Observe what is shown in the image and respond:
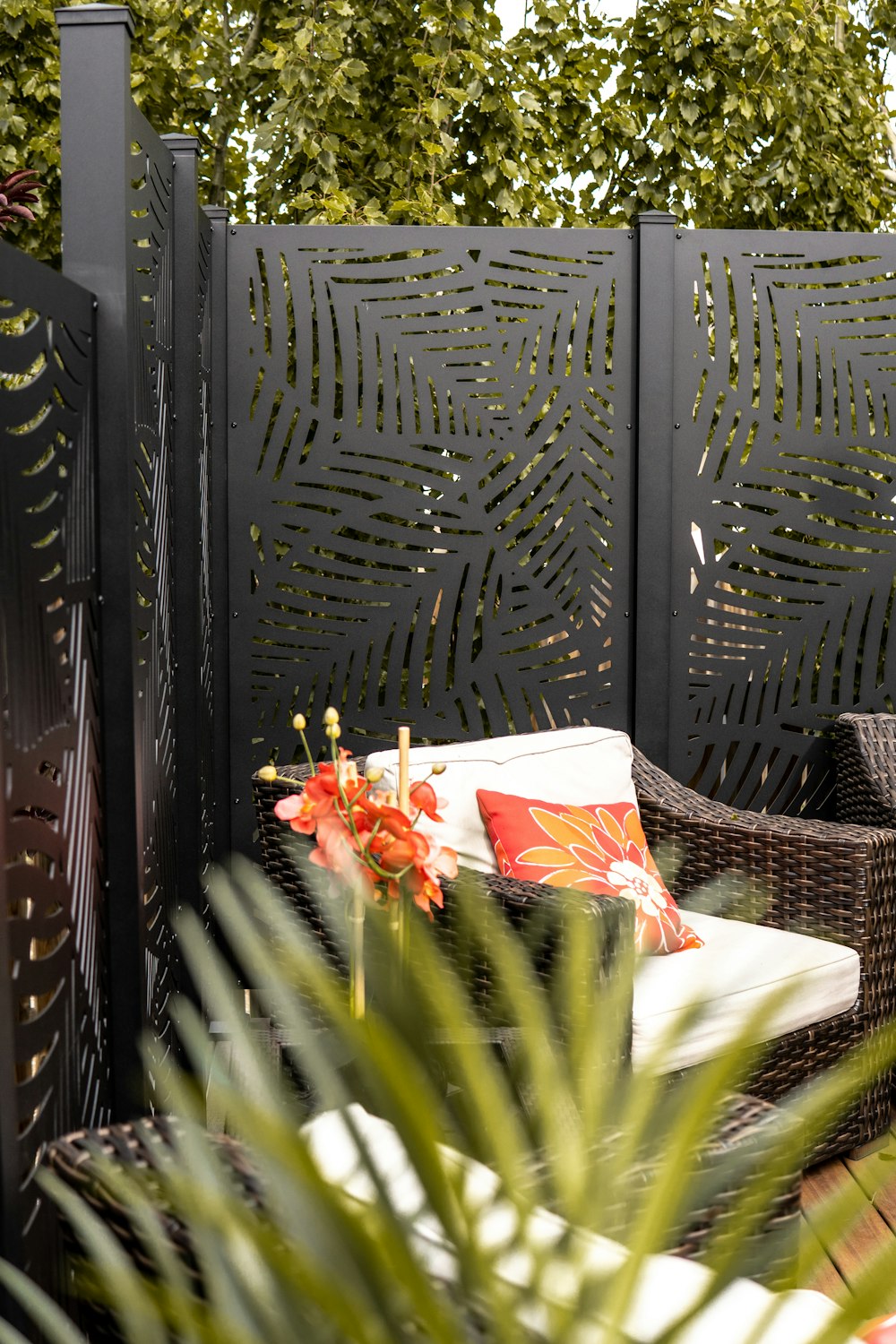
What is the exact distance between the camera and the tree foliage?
493 centimetres

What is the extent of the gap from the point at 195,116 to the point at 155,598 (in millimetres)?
4246

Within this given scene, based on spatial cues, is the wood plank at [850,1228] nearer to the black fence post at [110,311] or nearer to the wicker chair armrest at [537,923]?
the wicker chair armrest at [537,923]

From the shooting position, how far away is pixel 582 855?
101 inches

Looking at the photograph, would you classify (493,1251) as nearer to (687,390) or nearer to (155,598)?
(155,598)

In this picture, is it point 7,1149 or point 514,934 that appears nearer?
point 7,1149

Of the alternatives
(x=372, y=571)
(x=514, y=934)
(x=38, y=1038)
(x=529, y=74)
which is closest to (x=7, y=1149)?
(x=38, y=1038)

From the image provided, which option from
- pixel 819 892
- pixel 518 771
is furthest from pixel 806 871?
pixel 518 771

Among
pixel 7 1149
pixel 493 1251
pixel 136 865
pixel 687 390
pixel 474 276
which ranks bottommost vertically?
pixel 7 1149

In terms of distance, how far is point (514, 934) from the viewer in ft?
6.76

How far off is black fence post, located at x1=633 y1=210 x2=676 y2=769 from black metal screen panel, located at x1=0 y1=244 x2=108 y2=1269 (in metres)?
1.87

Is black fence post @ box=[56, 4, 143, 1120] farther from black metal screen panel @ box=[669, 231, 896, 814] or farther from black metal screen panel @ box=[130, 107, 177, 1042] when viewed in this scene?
black metal screen panel @ box=[669, 231, 896, 814]

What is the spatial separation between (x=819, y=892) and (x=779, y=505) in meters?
1.21

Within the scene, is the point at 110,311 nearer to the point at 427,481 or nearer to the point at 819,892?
the point at 427,481

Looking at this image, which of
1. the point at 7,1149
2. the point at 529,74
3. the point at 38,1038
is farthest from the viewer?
the point at 529,74
